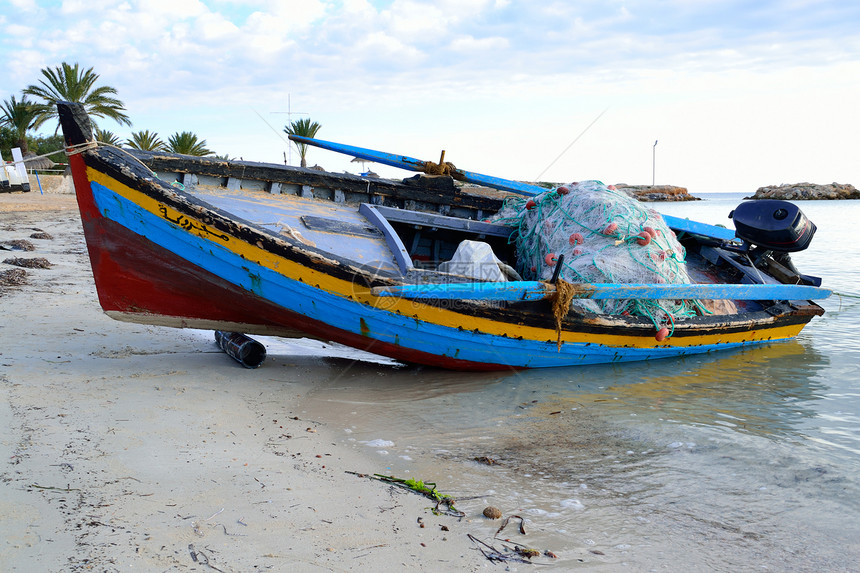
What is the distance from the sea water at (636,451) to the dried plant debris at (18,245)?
5.89 meters

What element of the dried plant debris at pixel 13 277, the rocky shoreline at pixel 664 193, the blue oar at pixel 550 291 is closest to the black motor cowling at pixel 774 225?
the blue oar at pixel 550 291

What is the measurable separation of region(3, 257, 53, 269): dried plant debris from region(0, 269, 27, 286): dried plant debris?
494mm

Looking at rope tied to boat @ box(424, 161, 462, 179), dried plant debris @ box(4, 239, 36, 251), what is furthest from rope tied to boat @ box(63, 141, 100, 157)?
dried plant debris @ box(4, 239, 36, 251)

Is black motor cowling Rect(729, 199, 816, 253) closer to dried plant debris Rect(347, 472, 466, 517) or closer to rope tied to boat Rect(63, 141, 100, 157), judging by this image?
dried plant debris Rect(347, 472, 466, 517)

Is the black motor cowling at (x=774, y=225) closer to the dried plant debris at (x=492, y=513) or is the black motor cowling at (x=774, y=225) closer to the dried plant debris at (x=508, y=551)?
the dried plant debris at (x=492, y=513)

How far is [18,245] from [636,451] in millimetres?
→ 9687

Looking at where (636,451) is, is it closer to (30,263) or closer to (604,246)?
(604,246)

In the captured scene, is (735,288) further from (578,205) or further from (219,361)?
(219,361)

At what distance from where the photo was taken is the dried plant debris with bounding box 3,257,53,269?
7.62 metres

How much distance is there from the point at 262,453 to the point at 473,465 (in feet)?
3.95

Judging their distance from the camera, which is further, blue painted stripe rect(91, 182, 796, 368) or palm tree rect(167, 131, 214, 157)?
palm tree rect(167, 131, 214, 157)

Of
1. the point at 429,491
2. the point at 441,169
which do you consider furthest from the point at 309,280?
the point at 441,169

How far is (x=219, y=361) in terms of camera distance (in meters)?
4.83

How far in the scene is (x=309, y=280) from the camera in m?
4.08
